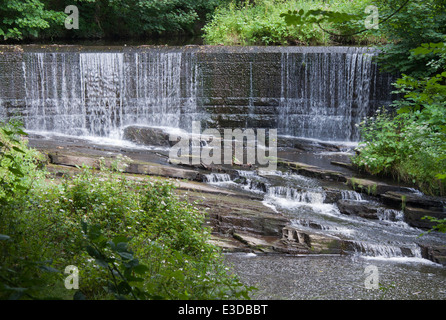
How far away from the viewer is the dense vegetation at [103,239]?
3.17 meters

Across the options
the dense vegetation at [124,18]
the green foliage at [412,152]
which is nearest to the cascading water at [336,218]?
the green foliage at [412,152]

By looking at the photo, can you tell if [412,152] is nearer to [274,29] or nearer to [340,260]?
[340,260]

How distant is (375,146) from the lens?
10109 millimetres

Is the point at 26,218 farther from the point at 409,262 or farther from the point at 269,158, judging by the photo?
the point at 269,158

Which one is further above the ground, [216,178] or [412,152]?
[412,152]

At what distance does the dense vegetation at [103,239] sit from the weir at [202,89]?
6.65 metres

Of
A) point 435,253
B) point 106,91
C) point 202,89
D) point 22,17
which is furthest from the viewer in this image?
point 22,17

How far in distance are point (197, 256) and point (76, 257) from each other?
1498 mm

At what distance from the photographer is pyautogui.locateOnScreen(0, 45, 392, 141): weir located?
44.1ft

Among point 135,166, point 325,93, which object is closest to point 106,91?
point 135,166

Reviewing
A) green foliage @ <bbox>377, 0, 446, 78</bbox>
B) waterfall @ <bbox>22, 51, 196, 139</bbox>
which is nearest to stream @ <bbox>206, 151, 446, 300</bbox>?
green foliage @ <bbox>377, 0, 446, 78</bbox>

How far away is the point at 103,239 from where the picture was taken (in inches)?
115

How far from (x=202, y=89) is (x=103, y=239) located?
11422mm

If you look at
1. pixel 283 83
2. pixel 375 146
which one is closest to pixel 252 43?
pixel 283 83
